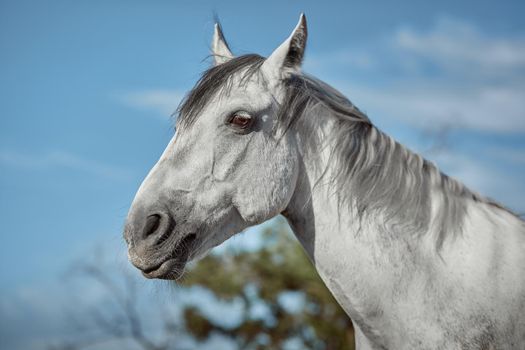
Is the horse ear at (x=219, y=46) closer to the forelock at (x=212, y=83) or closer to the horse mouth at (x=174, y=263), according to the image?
the forelock at (x=212, y=83)

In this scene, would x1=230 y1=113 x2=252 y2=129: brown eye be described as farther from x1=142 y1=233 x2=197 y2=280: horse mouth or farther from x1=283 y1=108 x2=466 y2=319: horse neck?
x1=142 y1=233 x2=197 y2=280: horse mouth

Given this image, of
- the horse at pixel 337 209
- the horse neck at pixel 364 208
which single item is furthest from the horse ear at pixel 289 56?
the horse neck at pixel 364 208

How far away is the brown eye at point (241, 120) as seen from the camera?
3.85 metres

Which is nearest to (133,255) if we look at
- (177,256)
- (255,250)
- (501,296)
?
(177,256)

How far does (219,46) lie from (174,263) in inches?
71.3

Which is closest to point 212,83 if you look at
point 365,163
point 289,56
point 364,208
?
point 289,56

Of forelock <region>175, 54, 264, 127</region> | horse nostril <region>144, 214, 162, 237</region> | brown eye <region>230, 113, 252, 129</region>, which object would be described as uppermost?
forelock <region>175, 54, 264, 127</region>

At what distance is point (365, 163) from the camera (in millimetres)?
3920

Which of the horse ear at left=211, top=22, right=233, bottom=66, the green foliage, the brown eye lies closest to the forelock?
the brown eye

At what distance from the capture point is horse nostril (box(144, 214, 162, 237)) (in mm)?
3707

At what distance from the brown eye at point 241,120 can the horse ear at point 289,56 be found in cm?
37

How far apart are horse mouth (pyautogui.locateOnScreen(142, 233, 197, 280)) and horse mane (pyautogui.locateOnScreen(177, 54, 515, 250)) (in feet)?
2.52

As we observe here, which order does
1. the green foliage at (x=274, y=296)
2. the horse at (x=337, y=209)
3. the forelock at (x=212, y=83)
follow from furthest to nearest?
the green foliage at (x=274, y=296), the forelock at (x=212, y=83), the horse at (x=337, y=209)

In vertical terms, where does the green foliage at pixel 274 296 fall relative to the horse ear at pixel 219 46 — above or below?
below
